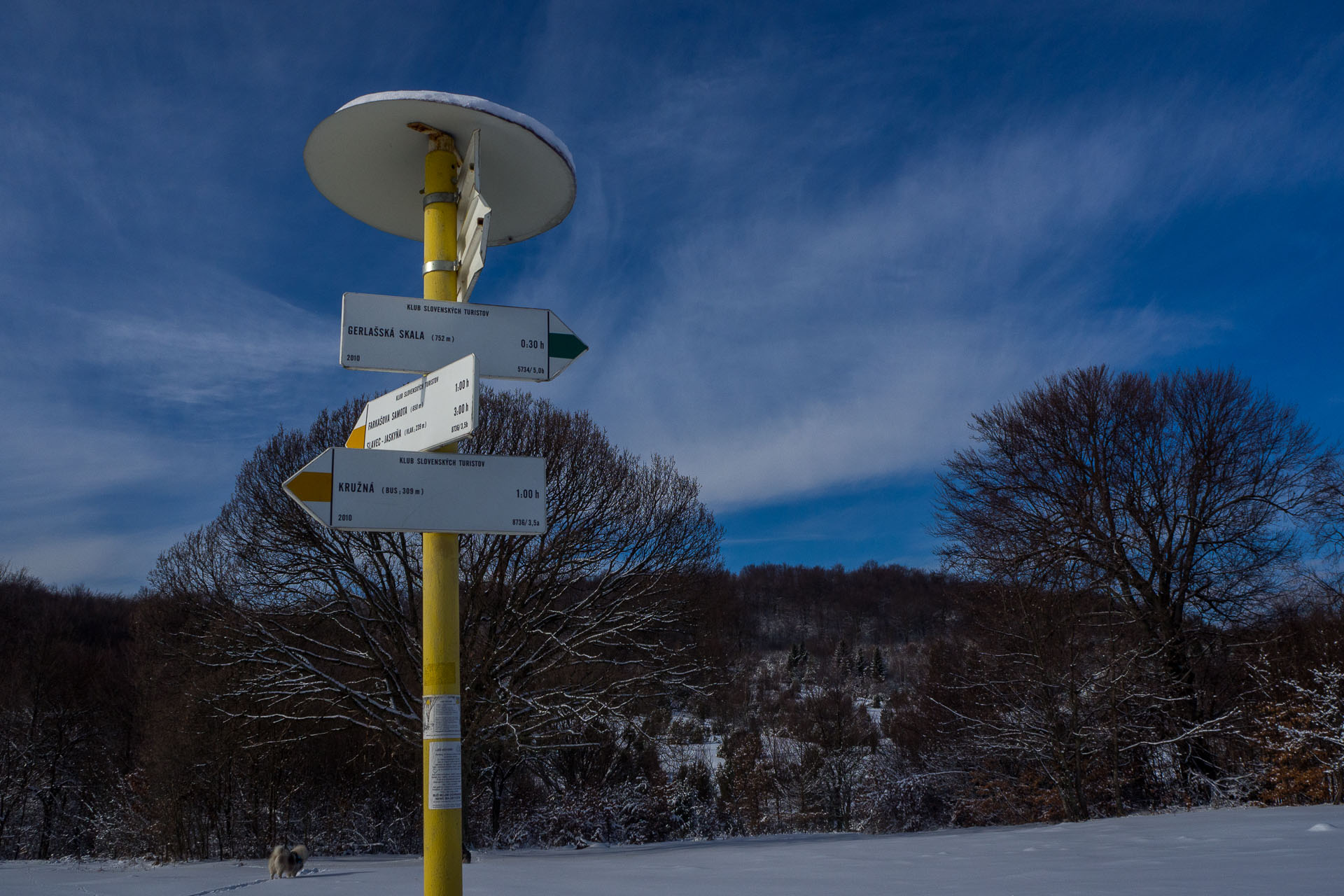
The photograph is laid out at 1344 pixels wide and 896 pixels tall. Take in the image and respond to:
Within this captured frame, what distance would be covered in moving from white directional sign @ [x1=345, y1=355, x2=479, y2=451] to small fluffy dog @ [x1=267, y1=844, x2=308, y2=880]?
9.79 meters

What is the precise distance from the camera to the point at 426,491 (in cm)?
294

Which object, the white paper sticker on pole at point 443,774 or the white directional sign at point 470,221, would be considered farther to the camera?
the white directional sign at point 470,221

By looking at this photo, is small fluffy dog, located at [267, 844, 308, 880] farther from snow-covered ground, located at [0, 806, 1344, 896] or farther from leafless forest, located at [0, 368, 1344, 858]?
leafless forest, located at [0, 368, 1344, 858]

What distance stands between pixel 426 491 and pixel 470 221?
3.40 feet

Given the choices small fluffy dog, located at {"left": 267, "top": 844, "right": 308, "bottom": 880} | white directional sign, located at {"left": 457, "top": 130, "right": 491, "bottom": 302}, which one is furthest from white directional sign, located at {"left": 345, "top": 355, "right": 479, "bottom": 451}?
small fluffy dog, located at {"left": 267, "top": 844, "right": 308, "bottom": 880}

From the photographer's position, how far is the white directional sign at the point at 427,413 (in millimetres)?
2895

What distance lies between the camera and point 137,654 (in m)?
20.6

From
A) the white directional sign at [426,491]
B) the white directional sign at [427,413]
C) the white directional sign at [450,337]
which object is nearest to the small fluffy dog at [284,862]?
the white directional sign at [427,413]

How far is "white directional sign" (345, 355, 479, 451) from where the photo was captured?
9.50 feet

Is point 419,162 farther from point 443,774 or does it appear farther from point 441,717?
point 443,774

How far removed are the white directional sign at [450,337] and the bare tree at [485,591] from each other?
1149cm

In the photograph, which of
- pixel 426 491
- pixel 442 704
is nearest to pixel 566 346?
pixel 426 491

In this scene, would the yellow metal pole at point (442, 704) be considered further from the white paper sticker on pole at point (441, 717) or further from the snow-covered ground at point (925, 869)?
the snow-covered ground at point (925, 869)

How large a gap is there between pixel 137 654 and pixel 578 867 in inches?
582
